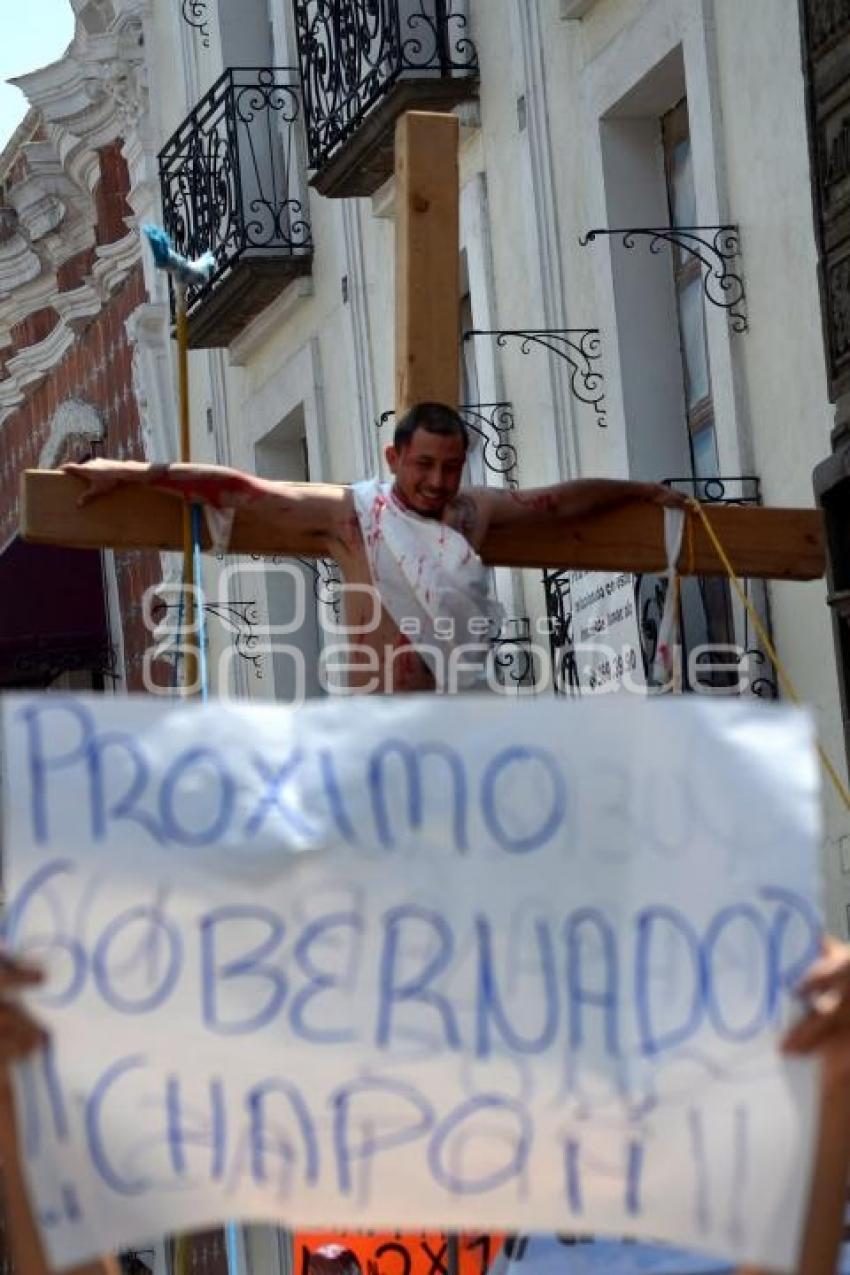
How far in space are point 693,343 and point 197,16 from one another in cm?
783

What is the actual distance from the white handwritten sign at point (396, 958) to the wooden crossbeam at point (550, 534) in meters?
2.39

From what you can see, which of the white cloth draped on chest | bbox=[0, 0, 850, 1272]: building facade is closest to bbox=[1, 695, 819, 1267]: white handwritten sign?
bbox=[0, 0, 850, 1272]: building facade

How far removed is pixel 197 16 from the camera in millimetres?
20312

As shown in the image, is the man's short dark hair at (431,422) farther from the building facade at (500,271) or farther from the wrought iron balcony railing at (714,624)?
the wrought iron balcony railing at (714,624)

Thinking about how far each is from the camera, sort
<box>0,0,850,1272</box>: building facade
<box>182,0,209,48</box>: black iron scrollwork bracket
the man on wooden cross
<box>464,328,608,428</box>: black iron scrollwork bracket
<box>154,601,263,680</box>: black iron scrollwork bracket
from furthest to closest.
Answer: <box>182,0,209,48</box>: black iron scrollwork bracket, <box>154,601,263,680</box>: black iron scrollwork bracket, <box>464,328,608,428</box>: black iron scrollwork bracket, <box>0,0,850,1272</box>: building facade, the man on wooden cross

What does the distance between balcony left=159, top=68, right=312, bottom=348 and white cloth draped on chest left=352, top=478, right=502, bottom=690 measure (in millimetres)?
10241

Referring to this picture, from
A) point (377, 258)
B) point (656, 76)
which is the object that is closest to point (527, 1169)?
point (656, 76)

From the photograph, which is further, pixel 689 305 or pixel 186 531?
pixel 689 305

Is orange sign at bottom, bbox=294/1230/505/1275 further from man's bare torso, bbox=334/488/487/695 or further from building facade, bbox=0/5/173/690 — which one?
building facade, bbox=0/5/173/690

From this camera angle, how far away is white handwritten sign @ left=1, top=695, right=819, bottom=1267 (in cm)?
502

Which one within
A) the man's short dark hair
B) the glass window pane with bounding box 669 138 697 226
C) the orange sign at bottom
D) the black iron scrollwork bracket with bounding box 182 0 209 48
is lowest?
the orange sign at bottom

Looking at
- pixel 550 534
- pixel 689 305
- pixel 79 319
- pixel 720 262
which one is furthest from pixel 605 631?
pixel 79 319

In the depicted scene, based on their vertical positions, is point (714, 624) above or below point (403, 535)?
below

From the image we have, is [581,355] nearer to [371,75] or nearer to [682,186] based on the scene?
[682,186]
